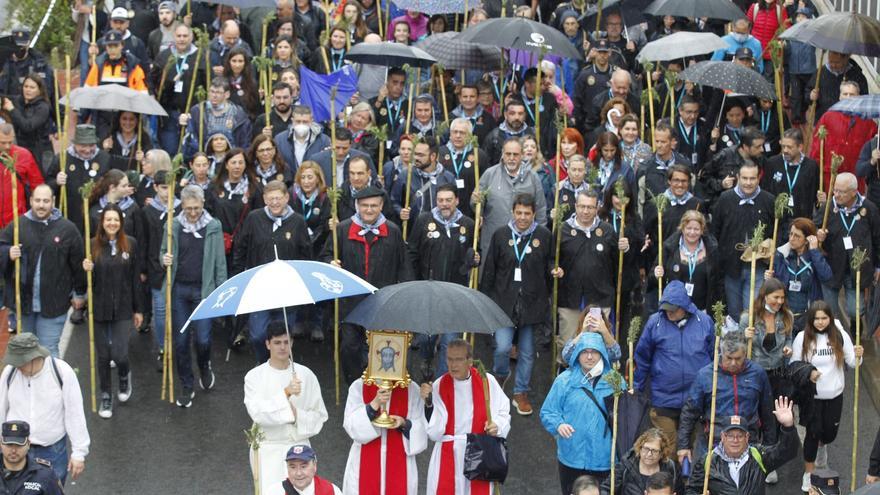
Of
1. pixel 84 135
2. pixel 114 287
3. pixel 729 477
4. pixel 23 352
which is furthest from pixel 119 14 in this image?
pixel 729 477

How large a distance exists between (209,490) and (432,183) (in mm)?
4250

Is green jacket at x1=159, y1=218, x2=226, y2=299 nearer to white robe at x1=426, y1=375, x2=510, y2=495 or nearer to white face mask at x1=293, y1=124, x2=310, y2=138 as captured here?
white face mask at x1=293, y1=124, x2=310, y2=138

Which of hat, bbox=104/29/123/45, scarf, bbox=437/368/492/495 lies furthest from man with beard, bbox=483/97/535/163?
scarf, bbox=437/368/492/495

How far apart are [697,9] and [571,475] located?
812cm

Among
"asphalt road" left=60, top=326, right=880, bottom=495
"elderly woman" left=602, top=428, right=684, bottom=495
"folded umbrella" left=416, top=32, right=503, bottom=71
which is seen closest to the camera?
"elderly woman" left=602, top=428, right=684, bottom=495

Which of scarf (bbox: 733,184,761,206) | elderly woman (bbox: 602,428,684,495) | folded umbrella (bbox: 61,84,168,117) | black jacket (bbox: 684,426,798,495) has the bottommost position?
black jacket (bbox: 684,426,798,495)

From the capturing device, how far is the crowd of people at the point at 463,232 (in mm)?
12680

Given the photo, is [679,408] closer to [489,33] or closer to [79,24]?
[489,33]

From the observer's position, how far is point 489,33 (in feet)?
60.6

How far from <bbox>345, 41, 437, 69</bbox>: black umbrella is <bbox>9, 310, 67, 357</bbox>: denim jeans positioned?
501 cm

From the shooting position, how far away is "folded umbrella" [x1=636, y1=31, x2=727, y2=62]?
19.1 m

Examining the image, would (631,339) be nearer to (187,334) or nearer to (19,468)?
(19,468)

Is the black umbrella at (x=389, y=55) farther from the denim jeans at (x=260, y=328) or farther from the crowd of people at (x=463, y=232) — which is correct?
→ the denim jeans at (x=260, y=328)

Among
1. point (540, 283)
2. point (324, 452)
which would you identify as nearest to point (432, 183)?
point (540, 283)
